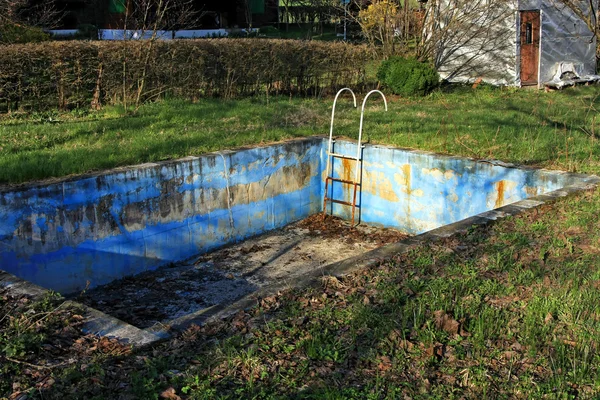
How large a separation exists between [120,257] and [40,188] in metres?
1.48

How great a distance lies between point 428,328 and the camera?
448 centimetres

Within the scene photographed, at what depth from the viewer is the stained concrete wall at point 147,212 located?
776cm

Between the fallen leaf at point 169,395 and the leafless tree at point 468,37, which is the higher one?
the leafless tree at point 468,37

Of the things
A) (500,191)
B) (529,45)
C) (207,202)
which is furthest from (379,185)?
(529,45)

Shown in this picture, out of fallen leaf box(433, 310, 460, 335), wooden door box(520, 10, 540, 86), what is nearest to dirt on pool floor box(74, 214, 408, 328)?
fallen leaf box(433, 310, 460, 335)

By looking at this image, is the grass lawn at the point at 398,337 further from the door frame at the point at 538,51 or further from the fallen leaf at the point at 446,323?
the door frame at the point at 538,51

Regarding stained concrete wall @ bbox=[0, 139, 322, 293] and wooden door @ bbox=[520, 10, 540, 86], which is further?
wooden door @ bbox=[520, 10, 540, 86]

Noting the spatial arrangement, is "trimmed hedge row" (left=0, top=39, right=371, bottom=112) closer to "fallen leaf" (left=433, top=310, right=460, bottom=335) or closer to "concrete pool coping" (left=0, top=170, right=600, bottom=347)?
"concrete pool coping" (left=0, top=170, right=600, bottom=347)

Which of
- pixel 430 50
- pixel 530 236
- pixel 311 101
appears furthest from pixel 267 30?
pixel 530 236

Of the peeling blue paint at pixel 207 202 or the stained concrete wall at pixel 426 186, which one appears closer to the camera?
the peeling blue paint at pixel 207 202

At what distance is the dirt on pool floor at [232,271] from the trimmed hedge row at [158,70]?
528cm

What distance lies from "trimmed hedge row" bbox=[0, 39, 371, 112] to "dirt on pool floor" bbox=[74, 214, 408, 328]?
528 cm

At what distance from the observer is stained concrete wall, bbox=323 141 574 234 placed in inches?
367

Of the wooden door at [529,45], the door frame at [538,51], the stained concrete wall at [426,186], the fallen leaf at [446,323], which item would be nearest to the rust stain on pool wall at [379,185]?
the stained concrete wall at [426,186]
